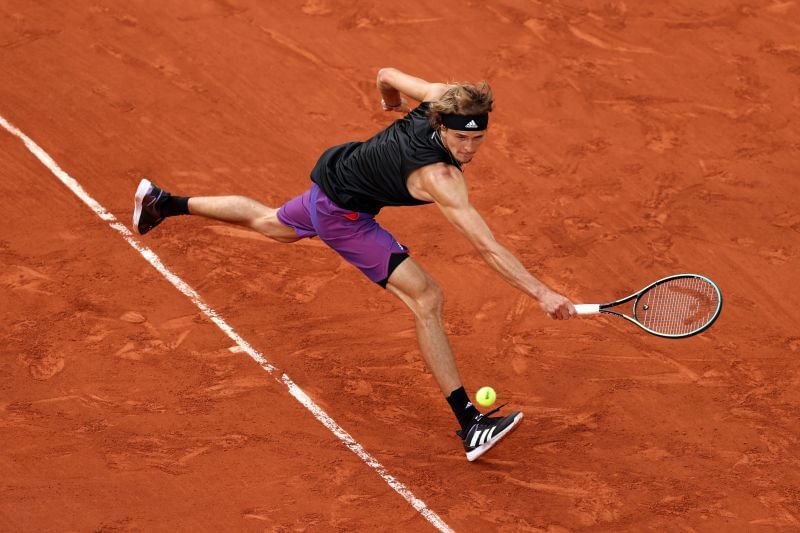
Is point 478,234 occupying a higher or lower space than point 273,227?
higher

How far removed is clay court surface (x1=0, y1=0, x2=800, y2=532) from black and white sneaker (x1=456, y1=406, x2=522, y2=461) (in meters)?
0.18

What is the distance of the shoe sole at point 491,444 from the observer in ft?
23.4

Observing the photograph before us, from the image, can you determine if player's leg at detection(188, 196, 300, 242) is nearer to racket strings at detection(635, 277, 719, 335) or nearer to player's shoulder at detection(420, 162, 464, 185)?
player's shoulder at detection(420, 162, 464, 185)

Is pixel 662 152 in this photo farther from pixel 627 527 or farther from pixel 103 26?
pixel 103 26

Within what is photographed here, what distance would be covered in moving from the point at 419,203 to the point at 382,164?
1.18 feet

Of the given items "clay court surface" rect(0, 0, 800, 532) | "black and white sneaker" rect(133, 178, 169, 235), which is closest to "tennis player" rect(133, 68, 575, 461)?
"clay court surface" rect(0, 0, 800, 532)

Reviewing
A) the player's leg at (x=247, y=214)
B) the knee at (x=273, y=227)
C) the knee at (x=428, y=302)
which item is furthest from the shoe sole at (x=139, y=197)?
the knee at (x=428, y=302)

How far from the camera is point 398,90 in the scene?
7.80 meters

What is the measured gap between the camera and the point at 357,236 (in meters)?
7.34

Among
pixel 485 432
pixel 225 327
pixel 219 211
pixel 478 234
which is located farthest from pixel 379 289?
pixel 478 234

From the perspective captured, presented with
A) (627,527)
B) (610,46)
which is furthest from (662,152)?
(627,527)

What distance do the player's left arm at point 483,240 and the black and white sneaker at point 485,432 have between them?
3.35 ft

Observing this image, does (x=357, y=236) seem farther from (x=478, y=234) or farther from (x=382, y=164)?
(x=478, y=234)

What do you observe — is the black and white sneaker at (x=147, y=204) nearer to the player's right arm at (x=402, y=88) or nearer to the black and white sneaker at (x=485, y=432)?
the player's right arm at (x=402, y=88)
